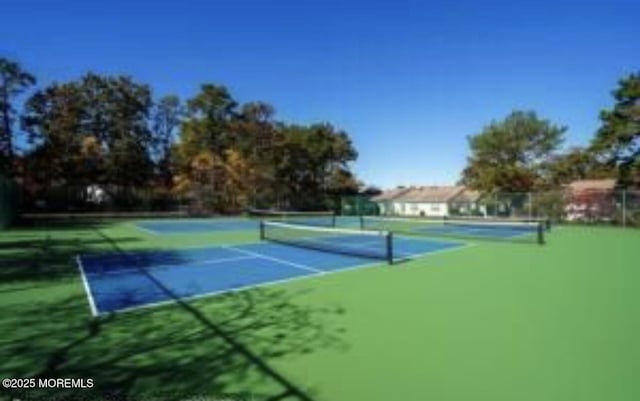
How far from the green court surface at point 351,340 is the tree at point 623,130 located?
77.7 ft

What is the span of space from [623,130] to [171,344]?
31667 mm

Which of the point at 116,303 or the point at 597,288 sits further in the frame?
the point at 597,288

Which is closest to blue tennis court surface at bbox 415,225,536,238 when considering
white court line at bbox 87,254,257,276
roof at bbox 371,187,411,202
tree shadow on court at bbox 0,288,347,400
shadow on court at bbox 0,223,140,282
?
white court line at bbox 87,254,257,276

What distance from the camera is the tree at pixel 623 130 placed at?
2970 centimetres

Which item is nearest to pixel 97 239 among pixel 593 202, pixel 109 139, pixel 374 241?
pixel 374 241

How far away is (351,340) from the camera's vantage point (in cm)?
588

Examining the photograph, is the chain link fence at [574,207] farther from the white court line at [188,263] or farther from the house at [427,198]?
the house at [427,198]

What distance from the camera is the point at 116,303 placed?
7773 millimetres

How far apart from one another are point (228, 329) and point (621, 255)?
12147mm

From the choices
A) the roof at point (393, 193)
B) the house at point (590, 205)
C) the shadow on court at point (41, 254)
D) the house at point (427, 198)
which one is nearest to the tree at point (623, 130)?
the house at point (590, 205)

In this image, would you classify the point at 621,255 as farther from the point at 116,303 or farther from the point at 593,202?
the point at 593,202

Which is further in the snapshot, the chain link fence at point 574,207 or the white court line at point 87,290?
the chain link fence at point 574,207

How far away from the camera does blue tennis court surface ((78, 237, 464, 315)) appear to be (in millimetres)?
8484

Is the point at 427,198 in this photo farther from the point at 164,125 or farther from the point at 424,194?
the point at 164,125
